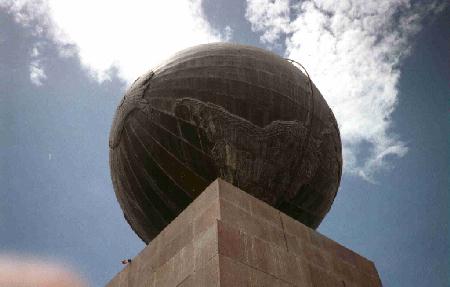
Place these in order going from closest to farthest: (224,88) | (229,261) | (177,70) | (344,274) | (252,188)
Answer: (229,261), (344,274), (252,188), (224,88), (177,70)

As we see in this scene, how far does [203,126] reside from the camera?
7031 mm

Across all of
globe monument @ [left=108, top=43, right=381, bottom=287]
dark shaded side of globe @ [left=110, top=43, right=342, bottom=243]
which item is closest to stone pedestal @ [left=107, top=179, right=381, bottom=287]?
globe monument @ [left=108, top=43, right=381, bottom=287]

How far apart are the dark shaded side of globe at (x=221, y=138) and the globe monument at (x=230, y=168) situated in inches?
0.7

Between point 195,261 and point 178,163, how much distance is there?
2.61m

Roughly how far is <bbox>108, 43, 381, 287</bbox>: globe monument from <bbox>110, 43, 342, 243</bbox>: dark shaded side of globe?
2 cm

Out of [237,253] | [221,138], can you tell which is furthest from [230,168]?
[237,253]

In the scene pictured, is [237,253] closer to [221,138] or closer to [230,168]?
[230,168]

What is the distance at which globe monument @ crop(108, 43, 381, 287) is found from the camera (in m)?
5.28

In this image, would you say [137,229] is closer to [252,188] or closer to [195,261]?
[252,188]

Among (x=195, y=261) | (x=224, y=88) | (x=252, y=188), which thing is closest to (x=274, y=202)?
(x=252, y=188)

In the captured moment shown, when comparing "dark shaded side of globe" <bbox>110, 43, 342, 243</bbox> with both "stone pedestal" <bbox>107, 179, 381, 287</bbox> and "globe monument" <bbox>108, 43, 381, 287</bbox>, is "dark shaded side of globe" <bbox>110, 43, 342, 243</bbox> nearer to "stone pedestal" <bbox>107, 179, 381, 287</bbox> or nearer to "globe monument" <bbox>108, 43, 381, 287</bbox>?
"globe monument" <bbox>108, 43, 381, 287</bbox>

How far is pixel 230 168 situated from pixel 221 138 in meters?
0.52

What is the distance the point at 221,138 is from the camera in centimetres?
693

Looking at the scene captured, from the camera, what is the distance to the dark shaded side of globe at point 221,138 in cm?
695
